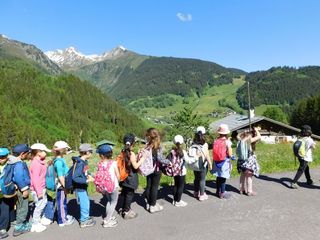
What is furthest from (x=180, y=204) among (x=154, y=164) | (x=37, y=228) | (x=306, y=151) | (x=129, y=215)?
(x=306, y=151)

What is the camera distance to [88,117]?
177 meters

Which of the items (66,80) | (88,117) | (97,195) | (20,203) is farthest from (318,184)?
(66,80)

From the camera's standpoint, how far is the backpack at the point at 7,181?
808 centimetres

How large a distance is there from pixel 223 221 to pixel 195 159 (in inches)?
82.6

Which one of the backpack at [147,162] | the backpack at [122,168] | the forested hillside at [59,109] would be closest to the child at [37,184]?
the backpack at [122,168]

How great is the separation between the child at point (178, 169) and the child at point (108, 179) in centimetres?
172

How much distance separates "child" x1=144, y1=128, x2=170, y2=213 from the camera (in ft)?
30.1

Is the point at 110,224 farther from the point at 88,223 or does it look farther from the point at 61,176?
the point at 61,176

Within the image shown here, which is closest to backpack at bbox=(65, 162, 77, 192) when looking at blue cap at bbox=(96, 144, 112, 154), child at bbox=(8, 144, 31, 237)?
blue cap at bbox=(96, 144, 112, 154)

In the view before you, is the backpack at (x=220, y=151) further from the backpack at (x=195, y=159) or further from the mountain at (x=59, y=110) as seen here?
the mountain at (x=59, y=110)

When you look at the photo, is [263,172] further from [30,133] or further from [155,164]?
[30,133]

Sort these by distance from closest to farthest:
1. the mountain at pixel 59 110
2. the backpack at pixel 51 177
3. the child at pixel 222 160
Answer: the backpack at pixel 51 177 → the child at pixel 222 160 → the mountain at pixel 59 110

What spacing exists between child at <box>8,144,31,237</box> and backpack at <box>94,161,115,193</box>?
157 centimetres

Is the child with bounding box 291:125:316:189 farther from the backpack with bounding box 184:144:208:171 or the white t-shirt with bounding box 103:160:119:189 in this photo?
the white t-shirt with bounding box 103:160:119:189
